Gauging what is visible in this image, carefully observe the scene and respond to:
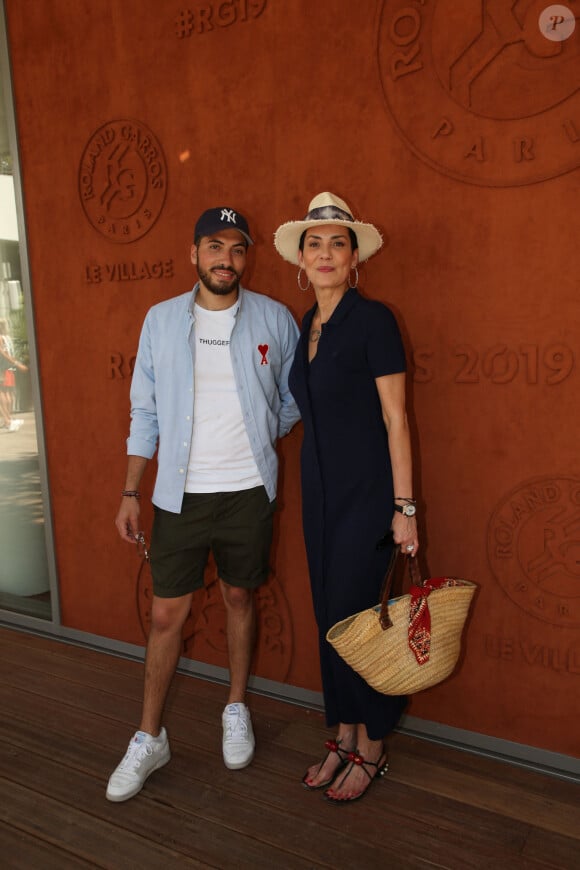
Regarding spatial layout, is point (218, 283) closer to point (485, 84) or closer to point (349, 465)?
point (349, 465)

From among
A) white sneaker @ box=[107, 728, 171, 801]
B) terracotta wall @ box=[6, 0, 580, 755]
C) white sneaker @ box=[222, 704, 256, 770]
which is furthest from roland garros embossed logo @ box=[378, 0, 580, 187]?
white sneaker @ box=[107, 728, 171, 801]

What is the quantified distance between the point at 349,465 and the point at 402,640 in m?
0.53

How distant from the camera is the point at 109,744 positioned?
8.50 ft

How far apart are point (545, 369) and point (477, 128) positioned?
0.80 m

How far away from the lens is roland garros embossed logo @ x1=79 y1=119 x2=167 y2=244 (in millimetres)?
2967

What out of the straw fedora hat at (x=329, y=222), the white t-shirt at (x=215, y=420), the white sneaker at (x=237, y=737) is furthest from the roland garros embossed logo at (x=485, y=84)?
the white sneaker at (x=237, y=737)

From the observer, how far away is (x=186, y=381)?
7.93 feet

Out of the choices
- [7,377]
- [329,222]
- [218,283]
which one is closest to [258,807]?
[218,283]

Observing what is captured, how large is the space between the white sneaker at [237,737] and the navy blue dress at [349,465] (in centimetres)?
45

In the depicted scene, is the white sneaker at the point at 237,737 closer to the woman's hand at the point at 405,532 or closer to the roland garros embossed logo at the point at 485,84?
the woman's hand at the point at 405,532

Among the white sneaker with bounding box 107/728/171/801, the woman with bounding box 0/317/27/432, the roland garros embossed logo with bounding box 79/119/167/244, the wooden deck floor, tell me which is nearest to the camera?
the wooden deck floor

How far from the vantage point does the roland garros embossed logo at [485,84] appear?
2.12m

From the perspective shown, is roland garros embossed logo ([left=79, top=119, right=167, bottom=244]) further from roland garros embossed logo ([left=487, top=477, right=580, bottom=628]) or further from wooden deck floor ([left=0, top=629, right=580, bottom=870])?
wooden deck floor ([left=0, top=629, right=580, bottom=870])

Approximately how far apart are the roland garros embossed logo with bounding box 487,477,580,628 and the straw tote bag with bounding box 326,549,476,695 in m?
0.41
